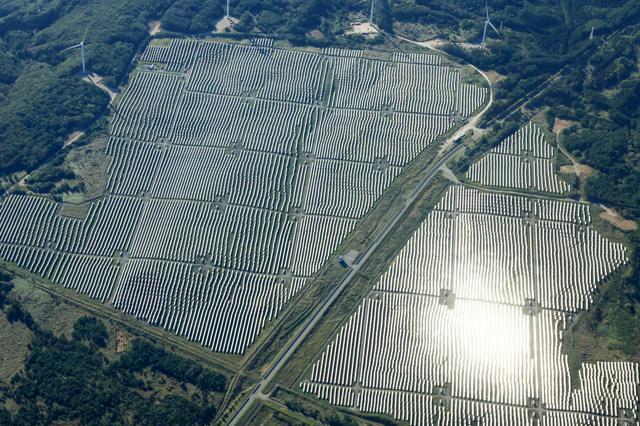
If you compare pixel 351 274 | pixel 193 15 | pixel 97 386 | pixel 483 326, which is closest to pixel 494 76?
pixel 351 274

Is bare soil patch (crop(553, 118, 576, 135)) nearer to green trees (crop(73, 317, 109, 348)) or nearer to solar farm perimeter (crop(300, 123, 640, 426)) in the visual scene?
solar farm perimeter (crop(300, 123, 640, 426))

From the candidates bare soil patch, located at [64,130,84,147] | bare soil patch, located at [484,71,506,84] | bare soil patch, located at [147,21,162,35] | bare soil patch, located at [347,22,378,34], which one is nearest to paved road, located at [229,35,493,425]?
bare soil patch, located at [484,71,506,84]

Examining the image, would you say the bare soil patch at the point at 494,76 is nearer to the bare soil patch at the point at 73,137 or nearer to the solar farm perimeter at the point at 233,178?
the solar farm perimeter at the point at 233,178

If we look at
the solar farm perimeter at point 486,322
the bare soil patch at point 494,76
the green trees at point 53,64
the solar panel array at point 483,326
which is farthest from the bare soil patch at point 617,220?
the green trees at point 53,64

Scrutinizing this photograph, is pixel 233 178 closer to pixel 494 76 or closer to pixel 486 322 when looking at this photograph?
pixel 486 322

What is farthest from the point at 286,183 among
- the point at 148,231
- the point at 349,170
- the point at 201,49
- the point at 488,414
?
the point at 488,414

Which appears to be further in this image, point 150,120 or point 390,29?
point 390,29

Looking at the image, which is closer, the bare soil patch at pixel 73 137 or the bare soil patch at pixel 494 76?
the bare soil patch at pixel 73 137

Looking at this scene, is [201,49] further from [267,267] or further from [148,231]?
[267,267]
